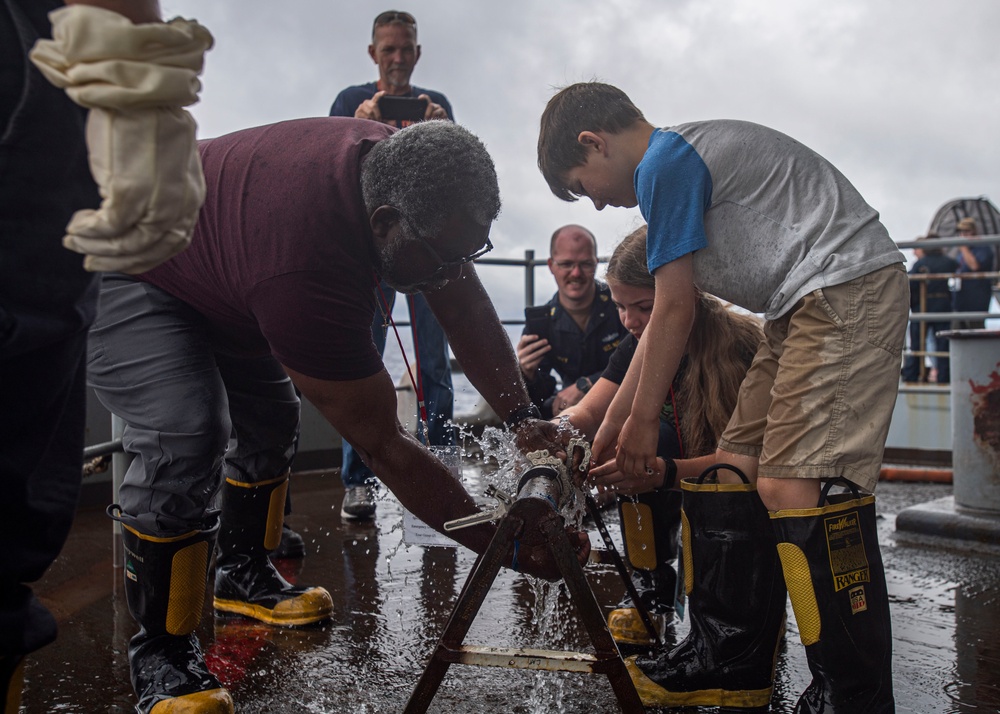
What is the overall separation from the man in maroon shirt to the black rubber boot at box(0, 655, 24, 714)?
85 centimetres

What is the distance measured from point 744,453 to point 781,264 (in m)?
0.51

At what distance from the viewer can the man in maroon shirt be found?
1.98 m

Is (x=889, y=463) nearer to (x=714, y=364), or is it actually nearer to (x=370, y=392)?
(x=714, y=364)

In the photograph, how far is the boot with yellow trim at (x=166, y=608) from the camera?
2.16m

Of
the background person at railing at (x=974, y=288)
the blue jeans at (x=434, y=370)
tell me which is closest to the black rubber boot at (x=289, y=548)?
the blue jeans at (x=434, y=370)

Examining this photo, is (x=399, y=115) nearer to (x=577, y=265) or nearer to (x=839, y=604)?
(x=577, y=265)

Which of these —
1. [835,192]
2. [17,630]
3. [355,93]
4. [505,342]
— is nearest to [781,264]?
[835,192]

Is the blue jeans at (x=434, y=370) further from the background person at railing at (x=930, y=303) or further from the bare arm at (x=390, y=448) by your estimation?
the background person at railing at (x=930, y=303)

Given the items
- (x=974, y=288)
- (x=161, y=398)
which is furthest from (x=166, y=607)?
(x=974, y=288)

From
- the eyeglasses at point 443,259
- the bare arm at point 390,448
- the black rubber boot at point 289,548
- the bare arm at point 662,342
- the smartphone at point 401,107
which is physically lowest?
the black rubber boot at point 289,548

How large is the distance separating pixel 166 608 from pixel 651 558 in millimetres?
1398

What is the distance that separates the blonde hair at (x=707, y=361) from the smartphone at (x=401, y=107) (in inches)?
71.8

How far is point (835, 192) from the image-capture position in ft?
7.03

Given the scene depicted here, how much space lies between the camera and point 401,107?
4.14m
